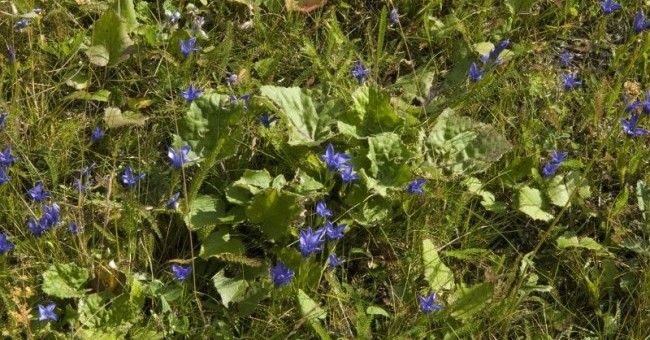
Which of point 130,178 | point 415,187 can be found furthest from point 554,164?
point 130,178

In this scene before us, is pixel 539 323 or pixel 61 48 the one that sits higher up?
pixel 61 48

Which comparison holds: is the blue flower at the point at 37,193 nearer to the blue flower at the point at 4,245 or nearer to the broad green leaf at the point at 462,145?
the blue flower at the point at 4,245

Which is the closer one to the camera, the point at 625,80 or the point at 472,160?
the point at 472,160

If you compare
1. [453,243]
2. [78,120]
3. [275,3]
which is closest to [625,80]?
[453,243]

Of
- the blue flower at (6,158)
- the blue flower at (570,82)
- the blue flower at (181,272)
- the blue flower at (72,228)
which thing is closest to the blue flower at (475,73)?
the blue flower at (570,82)

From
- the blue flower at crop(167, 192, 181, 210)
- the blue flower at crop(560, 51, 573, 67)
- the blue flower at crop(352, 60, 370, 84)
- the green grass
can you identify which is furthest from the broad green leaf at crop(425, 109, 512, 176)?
the blue flower at crop(167, 192, 181, 210)

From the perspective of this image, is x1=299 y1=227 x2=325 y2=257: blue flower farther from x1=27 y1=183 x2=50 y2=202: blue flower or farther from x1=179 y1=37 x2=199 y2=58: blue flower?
x1=179 y1=37 x2=199 y2=58: blue flower

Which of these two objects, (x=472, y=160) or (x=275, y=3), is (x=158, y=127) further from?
(x=472, y=160)
